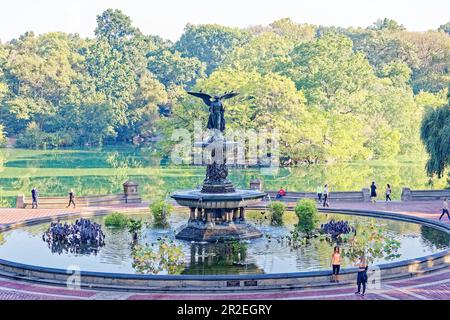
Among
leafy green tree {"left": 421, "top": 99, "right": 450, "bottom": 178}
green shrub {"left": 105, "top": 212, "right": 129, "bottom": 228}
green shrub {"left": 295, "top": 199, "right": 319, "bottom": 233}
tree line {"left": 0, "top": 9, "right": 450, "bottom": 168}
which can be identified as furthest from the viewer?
tree line {"left": 0, "top": 9, "right": 450, "bottom": 168}

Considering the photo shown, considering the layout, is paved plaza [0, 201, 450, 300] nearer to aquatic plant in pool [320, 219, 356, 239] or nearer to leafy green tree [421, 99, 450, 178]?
aquatic plant in pool [320, 219, 356, 239]

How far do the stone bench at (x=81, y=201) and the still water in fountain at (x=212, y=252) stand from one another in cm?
724

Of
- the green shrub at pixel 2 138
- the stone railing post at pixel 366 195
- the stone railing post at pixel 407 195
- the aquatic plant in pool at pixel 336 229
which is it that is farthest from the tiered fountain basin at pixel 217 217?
the green shrub at pixel 2 138

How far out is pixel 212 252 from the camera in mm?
27797

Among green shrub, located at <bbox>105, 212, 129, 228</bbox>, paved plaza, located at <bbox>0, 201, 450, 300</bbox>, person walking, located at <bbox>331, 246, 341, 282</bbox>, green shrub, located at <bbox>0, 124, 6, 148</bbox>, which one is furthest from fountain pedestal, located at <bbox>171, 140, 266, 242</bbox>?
green shrub, located at <bbox>0, 124, 6, 148</bbox>

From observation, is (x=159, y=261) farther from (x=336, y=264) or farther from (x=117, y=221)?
(x=117, y=221)

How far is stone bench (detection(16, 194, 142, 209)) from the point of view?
136 ft

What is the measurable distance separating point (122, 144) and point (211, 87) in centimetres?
5095

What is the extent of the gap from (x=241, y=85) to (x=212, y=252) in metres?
45.2

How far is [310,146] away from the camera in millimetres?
72250

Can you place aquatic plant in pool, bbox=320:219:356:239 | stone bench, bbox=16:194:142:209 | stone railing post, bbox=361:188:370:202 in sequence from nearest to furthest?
aquatic plant in pool, bbox=320:219:356:239 → stone bench, bbox=16:194:142:209 → stone railing post, bbox=361:188:370:202

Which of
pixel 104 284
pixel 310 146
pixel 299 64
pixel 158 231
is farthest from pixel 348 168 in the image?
pixel 104 284

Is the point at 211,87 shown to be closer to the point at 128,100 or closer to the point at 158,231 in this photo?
the point at 158,231

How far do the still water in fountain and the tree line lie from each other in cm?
2061
